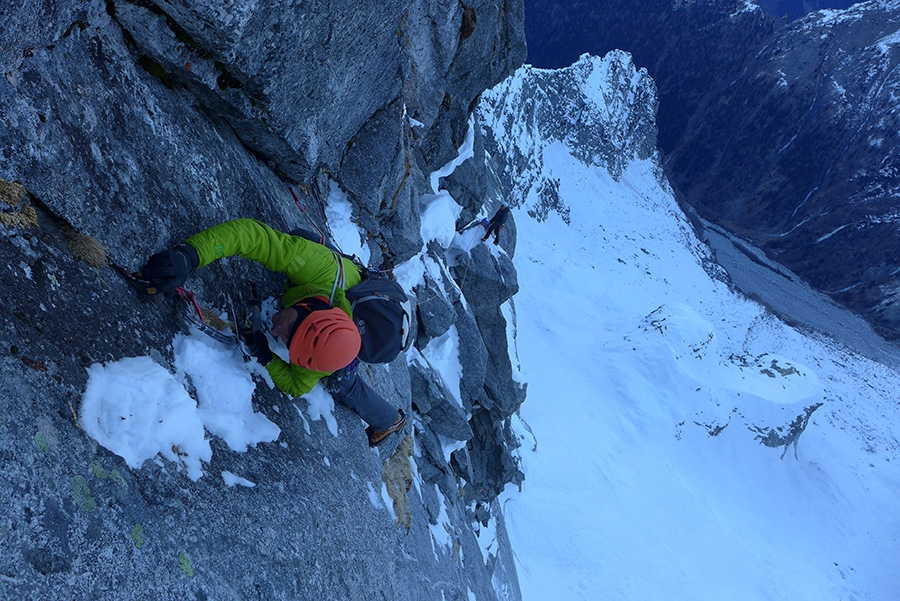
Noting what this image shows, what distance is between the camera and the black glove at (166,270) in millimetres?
2838

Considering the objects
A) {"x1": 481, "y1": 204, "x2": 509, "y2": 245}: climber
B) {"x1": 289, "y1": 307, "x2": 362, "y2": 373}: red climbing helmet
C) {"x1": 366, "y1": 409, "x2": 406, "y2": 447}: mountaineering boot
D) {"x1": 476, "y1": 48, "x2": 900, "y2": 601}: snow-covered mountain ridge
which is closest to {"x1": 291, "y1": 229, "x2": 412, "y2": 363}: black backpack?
{"x1": 289, "y1": 307, "x2": 362, "y2": 373}: red climbing helmet

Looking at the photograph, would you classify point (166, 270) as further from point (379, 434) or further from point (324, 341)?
point (379, 434)

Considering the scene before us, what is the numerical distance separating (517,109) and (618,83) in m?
22.3

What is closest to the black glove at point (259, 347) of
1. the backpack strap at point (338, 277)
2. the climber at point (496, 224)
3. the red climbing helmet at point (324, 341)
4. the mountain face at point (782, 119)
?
the red climbing helmet at point (324, 341)

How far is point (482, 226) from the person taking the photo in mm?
Result: 12031

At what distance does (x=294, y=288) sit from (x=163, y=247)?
40.2 inches

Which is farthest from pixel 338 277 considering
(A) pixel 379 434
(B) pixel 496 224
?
(B) pixel 496 224

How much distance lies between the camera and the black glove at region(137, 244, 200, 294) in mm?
2838

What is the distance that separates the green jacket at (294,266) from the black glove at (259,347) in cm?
9

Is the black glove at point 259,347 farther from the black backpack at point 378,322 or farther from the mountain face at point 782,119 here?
the mountain face at point 782,119

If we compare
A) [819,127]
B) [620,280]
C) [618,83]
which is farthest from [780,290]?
[819,127]

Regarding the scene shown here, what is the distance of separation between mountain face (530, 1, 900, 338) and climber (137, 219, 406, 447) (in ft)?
263

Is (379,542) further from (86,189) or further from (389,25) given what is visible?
(389,25)

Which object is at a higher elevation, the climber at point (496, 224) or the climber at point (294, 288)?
the climber at point (496, 224)
